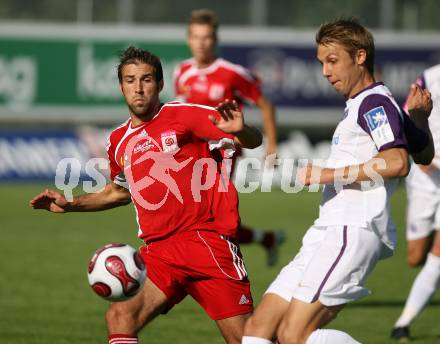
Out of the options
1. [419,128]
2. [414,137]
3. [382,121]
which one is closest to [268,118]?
[419,128]

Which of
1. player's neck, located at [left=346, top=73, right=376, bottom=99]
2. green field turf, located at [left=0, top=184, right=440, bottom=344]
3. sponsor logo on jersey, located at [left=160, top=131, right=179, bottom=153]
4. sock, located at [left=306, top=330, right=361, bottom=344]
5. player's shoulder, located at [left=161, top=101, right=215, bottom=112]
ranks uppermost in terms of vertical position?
player's neck, located at [left=346, top=73, right=376, bottom=99]

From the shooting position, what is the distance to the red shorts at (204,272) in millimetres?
5969

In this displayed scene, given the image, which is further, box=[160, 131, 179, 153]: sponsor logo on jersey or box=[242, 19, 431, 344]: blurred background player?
box=[160, 131, 179, 153]: sponsor logo on jersey

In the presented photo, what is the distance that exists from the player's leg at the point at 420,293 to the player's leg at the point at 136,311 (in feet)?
9.20

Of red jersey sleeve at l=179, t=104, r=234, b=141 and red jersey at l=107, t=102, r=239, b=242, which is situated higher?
red jersey sleeve at l=179, t=104, r=234, b=141

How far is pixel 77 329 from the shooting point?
8.42m

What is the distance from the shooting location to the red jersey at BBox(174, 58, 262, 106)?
10.7 m

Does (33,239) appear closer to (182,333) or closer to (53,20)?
(182,333)

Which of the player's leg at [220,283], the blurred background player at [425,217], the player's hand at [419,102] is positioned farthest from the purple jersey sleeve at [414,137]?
the blurred background player at [425,217]

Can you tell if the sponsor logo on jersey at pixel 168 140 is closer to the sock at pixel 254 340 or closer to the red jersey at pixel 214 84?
the sock at pixel 254 340

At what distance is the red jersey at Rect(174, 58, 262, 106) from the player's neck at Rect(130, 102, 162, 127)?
4428mm

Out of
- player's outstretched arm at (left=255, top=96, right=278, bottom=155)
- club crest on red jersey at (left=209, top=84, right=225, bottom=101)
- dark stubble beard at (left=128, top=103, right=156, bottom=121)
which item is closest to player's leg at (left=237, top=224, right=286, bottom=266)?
player's outstretched arm at (left=255, top=96, right=278, bottom=155)

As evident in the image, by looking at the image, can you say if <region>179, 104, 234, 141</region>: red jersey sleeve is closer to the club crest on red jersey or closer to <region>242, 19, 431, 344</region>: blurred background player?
<region>242, 19, 431, 344</region>: blurred background player

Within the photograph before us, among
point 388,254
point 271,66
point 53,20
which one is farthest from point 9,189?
point 388,254
